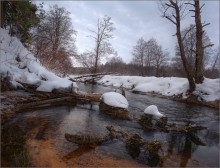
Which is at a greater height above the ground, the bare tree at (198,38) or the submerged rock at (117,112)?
the bare tree at (198,38)

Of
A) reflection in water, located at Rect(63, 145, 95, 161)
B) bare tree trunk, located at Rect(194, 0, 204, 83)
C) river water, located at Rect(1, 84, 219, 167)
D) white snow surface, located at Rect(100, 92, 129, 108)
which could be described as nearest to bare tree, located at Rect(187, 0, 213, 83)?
bare tree trunk, located at Rect(194, 0, 204, 83)

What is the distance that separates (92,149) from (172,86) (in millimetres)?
17471

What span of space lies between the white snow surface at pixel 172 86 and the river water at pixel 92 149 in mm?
7450

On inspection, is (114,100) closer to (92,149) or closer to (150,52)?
(92,149)

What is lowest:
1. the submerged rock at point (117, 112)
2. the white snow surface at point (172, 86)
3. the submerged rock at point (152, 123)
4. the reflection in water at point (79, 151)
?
the reflection in water at point (79, 151)

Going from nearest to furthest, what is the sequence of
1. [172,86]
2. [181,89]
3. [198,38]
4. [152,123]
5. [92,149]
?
[92,149], [152,123], [198,38], [181,89], [172,86]

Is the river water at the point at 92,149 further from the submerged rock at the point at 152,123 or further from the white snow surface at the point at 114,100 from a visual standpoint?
the white snow surface at the point at 114,100

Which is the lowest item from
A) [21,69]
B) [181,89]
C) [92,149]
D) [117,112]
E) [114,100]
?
[92,149]

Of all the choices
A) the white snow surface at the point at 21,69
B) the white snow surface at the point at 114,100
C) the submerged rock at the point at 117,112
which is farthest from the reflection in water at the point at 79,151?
the white snow surface at the point at 21,69

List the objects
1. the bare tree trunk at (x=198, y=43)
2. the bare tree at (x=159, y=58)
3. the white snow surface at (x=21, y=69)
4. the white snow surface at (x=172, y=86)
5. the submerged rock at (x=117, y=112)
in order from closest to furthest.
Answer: the submerged rock at (x=117, y=112), the white snow surface at (x=21, y=69), the bare tree trunk at (x=198, y=43), the white snow surface at (x=172, y=86), the bare tree at (x=159, y=58)

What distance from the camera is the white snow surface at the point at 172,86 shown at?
17766 millimetres

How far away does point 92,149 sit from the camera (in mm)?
6148

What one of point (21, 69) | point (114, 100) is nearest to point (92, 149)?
point (114, 100)

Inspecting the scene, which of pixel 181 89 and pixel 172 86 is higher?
pixel 172 86
